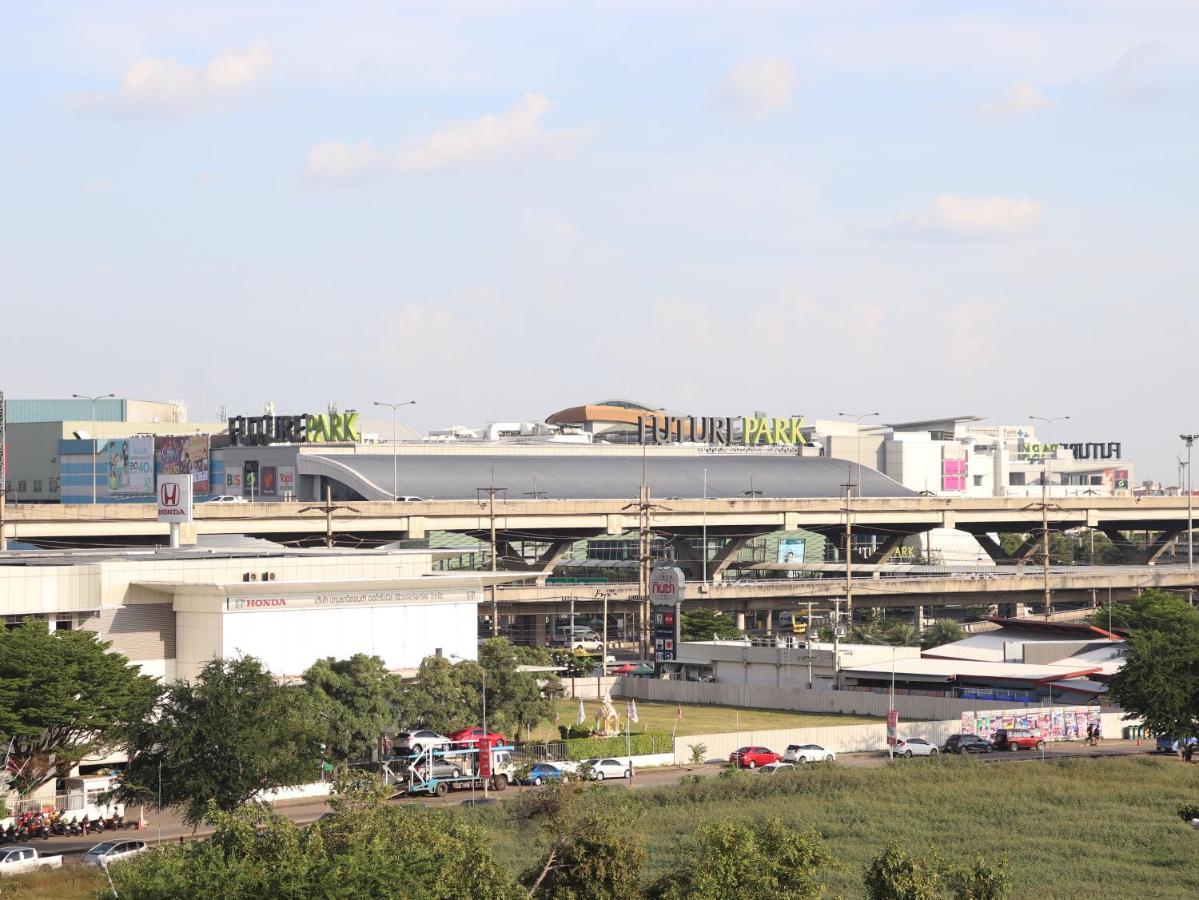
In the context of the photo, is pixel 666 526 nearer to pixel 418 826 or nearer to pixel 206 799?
pixel 206 799

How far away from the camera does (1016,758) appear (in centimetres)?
8869

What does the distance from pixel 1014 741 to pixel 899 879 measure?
50.7m

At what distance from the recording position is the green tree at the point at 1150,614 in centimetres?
13138

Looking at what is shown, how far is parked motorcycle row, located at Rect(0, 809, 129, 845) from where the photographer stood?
222 ft

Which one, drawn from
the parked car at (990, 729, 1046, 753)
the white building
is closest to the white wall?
the white building

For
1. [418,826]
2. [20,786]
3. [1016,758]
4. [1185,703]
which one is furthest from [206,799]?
[1185,703]

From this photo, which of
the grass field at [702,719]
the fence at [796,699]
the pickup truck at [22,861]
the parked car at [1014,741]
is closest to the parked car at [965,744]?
the parked car at [1014,741]

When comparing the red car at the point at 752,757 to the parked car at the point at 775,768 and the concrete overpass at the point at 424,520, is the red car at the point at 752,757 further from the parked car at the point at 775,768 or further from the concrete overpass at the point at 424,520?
the concrete overpass at the point at 424,520

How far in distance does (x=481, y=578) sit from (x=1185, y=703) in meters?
37.2

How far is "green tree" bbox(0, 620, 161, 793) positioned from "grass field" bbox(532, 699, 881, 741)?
2866 centimetres

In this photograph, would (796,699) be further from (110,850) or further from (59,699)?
(110,850)

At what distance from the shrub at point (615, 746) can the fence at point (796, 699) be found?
65.3ft

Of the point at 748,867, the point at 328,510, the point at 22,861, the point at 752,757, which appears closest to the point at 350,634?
the point at 752,757

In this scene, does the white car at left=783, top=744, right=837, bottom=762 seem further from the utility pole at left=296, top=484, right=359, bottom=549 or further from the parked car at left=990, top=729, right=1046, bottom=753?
the utility pole at left=296, top=484, right=359, bottom=549
